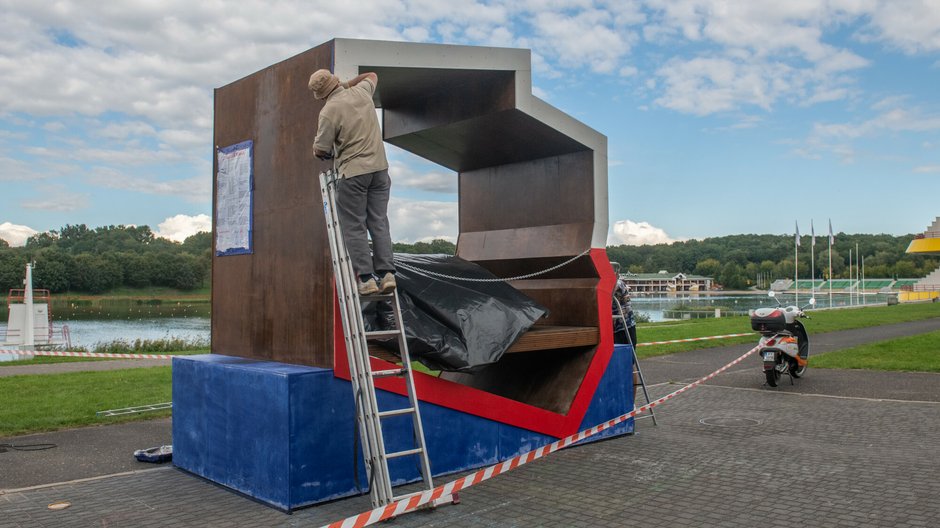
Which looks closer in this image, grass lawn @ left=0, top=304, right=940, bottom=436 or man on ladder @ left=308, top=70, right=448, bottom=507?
man on ladder @ left=308, top=70, right=448, bottom=507

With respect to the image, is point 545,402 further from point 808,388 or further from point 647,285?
point 647,285

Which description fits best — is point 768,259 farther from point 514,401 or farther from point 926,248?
point 514,401

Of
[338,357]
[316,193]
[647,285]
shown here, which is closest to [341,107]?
[316,193]

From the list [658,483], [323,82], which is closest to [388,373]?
[323,82]

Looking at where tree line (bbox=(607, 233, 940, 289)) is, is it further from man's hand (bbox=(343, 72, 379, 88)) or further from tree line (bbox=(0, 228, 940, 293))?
man's hand (bbox=(343, 72, 379, 88))

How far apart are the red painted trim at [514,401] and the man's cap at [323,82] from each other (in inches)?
58.4

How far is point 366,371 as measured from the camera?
15.2 feet

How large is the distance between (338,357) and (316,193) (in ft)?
4.14

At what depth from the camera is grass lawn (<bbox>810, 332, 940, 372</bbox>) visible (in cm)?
1261

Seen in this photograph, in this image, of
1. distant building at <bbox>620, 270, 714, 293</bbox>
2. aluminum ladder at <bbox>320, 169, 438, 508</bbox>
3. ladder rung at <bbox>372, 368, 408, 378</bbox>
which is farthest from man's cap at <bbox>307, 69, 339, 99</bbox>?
distant building at <bbox>620, 270, 714, 293</bbox>

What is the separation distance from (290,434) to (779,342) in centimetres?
845

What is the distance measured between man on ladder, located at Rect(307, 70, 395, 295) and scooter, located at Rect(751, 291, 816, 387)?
765 cm

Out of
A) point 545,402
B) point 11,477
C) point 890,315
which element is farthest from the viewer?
point 890,315

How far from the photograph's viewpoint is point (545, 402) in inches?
280
